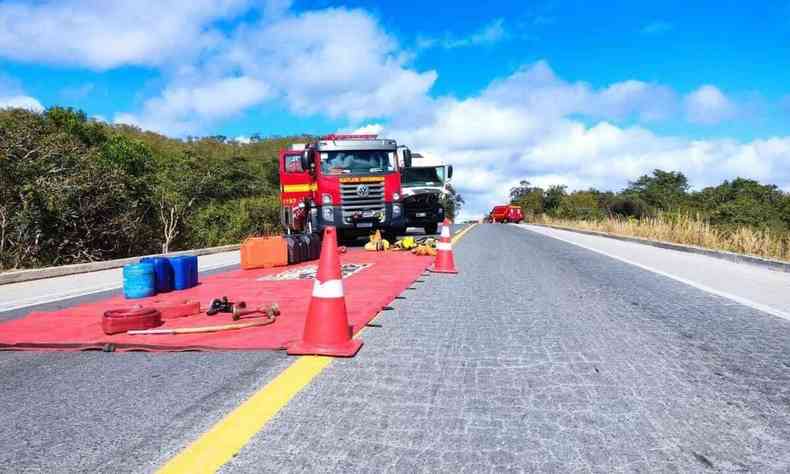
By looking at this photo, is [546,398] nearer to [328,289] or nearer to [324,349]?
[324,349]

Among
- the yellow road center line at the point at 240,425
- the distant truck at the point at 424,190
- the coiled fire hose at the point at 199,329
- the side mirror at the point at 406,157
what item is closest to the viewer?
the yellow road center line at the point at 240,425

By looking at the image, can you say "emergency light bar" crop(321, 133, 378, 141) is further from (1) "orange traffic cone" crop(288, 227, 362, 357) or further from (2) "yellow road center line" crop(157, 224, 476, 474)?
(2) "yellow road center line" crop(157, 224, 476, 474)

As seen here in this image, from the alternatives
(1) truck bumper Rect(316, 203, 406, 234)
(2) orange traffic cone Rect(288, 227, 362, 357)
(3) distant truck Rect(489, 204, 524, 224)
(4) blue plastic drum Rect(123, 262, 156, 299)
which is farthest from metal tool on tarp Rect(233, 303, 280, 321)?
(3) distant truck Rect(489, 204, 524, 224)

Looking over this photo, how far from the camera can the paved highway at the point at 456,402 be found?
249 centimetres

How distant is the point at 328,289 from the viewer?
172 inches

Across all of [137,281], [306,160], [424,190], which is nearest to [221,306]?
[137,281]

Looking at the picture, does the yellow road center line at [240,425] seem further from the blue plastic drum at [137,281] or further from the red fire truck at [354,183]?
the red fire truck at [354,183]

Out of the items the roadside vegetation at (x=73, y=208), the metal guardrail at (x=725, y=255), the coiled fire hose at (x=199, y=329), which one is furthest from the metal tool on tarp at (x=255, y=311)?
the metal guardrail at (x=725, y=255)

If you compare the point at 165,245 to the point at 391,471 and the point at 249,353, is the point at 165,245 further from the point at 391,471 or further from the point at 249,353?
the point at 391,471

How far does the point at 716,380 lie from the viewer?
12.0 feet

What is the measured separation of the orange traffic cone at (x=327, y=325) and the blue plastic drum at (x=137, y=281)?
154 inches

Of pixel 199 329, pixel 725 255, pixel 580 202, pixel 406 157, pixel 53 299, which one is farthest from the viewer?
pixel 580 202

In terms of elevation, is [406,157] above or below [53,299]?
above

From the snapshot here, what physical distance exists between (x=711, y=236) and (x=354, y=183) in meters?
10.00
